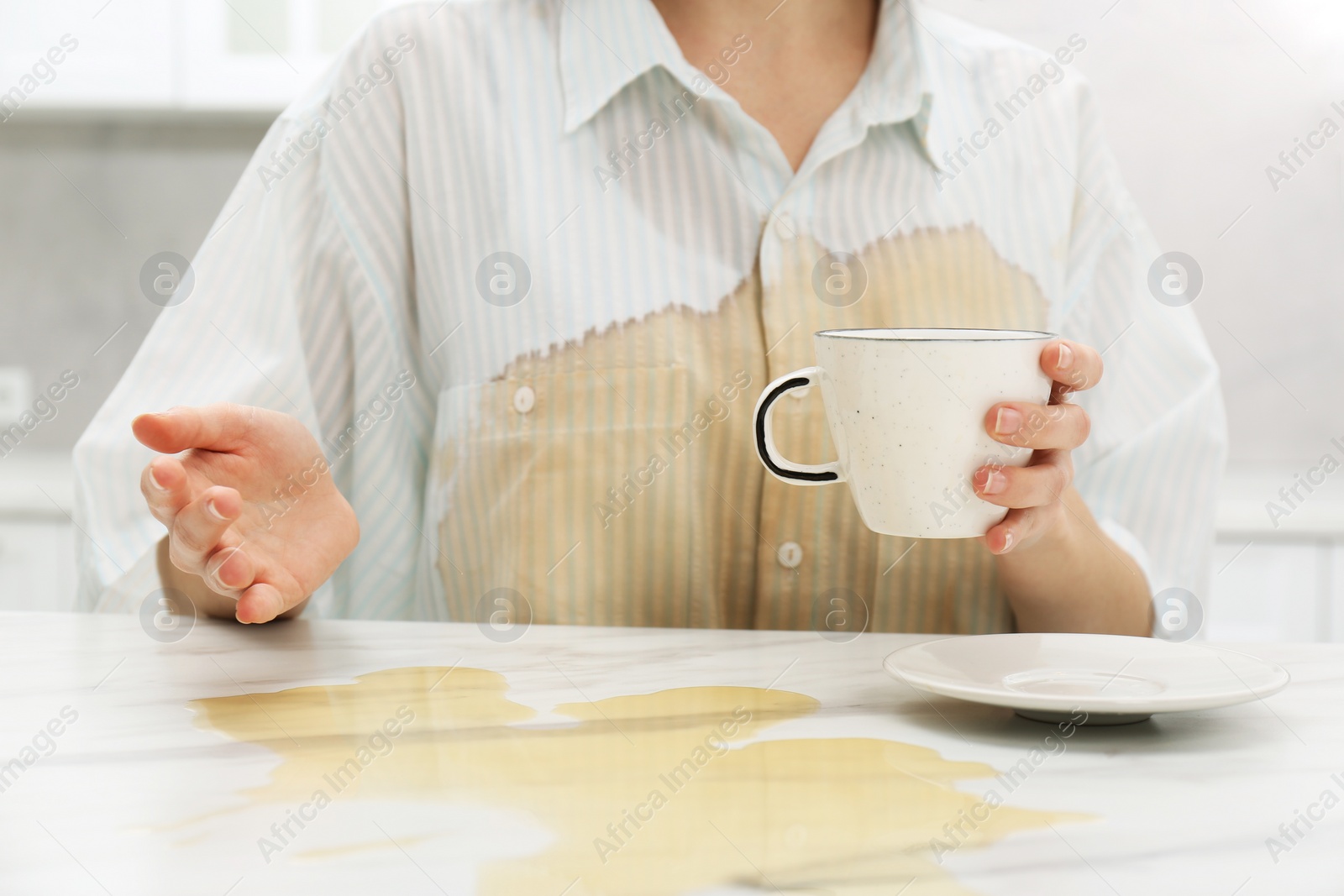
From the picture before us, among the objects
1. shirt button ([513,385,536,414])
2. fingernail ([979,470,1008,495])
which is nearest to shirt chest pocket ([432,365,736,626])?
shirt button ([513,385,536,414])

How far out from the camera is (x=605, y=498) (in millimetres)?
820

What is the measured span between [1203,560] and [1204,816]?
1.70ft

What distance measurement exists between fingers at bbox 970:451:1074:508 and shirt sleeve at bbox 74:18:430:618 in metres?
0.52

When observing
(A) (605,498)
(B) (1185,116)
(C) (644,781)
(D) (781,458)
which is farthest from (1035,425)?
(B) (1185,116)

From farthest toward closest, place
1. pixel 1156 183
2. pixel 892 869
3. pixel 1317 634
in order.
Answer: pixel 1156 183 < pixel 1317 634 < pixel 892 869

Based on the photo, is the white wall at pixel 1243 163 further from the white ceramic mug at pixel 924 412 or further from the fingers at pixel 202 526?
the fingers at pixel 202 526

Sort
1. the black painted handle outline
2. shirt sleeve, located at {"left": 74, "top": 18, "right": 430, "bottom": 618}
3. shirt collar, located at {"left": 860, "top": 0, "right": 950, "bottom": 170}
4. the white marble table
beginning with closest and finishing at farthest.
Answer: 1. the white marble table
2. the black painted handle outline
3. shirt sleeve, located at {"left": 74, "top": 18, "right": 430, "bottom": 618}
4. shirt collar, located at {"left": 860, "top": 0, "right": 950, "bottom": 170}

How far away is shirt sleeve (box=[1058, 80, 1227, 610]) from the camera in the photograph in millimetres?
854

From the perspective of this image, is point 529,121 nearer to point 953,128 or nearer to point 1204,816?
point 953,128

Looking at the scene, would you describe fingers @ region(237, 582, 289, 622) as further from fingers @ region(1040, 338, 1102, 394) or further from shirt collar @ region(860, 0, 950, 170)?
shirt collar @ region(860, 0, 950, 170)

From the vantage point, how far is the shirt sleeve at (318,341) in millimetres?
760

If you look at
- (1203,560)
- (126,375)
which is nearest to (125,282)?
(126,375)

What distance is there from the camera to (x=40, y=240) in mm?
2227

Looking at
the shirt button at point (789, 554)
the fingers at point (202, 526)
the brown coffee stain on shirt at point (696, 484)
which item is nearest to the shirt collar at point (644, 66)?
the brown coffee stain on shirt at point (696, 484)
